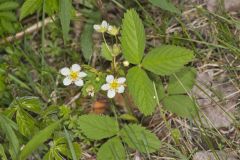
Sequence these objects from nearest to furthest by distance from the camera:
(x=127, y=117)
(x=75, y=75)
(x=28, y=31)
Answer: (x=75, y=75)
(x=127, y=117)
(x=28, y=31)

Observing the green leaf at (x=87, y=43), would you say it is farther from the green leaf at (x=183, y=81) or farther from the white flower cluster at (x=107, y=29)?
the green leaf at (x=183, y=81)

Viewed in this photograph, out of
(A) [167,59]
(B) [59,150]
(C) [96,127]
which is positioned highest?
(A) [167,59]

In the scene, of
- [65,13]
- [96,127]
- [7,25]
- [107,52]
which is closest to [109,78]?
[107,52]

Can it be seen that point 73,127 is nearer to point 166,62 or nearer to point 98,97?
point 98,97

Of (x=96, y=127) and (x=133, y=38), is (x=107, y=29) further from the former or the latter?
(x=96, y=127)

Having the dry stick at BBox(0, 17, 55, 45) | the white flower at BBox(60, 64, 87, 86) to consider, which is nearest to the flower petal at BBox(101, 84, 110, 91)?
the white flower at BBox(60, 64, 87, 86)

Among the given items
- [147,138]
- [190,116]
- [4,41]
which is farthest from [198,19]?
[4,41]
